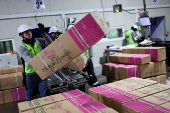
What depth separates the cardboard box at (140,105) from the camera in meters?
1.66

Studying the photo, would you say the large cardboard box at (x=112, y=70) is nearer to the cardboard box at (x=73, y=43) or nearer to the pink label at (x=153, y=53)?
the pink label at (x=153, y=53)

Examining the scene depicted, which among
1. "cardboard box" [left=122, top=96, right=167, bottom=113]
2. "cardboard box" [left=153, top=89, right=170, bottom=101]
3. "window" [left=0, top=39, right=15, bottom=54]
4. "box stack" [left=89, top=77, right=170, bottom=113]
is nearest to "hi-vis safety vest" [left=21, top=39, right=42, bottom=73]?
"box stack" [left=89, top=77, right=170, bottom=113]

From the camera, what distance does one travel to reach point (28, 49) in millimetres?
3158

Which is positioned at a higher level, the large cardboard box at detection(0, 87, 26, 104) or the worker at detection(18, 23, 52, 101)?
the worker at detection(18, 23, 52, 101)

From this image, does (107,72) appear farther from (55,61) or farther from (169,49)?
(169,49)

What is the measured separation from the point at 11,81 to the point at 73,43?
3.63 metres

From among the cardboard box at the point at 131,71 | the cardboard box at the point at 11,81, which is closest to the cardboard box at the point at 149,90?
the cardboard box at the point at 131,71

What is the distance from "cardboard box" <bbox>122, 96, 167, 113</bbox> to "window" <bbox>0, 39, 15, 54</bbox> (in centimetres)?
549

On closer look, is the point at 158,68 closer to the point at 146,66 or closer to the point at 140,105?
the point at 146,66

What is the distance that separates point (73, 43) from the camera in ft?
6.70

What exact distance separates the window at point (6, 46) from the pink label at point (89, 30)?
16.4 feet

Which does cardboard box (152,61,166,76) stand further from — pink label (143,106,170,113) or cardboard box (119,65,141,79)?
pink label (143,106,170,113)

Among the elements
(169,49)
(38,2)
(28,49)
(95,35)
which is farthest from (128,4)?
(95,35)

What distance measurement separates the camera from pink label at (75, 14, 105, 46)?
1.90 m
